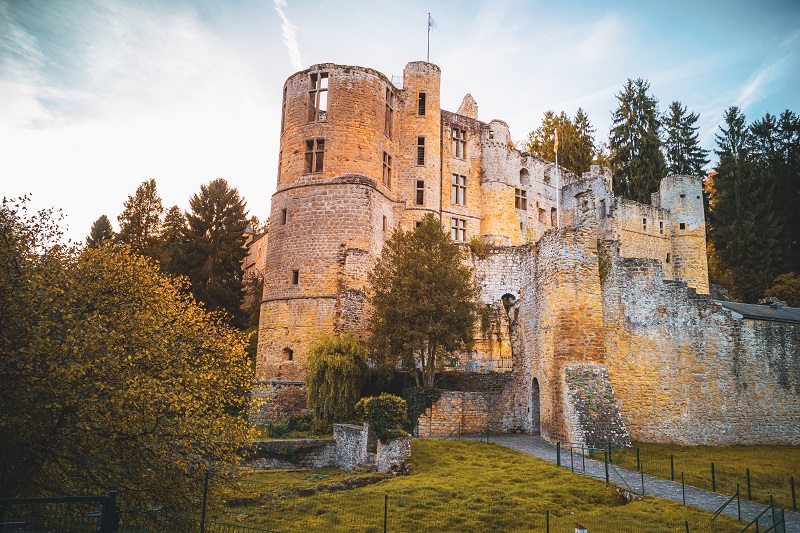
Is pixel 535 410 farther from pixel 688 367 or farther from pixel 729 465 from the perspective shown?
pixel 729 465

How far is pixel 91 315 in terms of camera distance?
12.4 metres

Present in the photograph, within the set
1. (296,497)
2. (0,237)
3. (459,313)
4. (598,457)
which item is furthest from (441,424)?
(0,237)

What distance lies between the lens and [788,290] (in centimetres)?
3766

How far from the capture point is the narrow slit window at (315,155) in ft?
Answer: 110

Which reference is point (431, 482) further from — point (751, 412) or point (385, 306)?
point (751, 412)

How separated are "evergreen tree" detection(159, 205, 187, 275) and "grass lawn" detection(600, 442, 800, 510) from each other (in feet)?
95.6

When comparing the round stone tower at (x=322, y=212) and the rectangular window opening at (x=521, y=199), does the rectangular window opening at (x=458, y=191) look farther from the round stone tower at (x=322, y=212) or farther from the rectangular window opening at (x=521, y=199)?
the round stone tower at (x=322, y=212)

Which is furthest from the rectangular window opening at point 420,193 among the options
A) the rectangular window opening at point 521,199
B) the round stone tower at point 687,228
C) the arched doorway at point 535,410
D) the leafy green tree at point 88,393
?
the leafy green tree at point 88,393

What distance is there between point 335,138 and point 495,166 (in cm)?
1358

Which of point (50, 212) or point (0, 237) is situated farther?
point (50, 212)

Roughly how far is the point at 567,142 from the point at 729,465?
41489mm

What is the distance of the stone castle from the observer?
22812 mm

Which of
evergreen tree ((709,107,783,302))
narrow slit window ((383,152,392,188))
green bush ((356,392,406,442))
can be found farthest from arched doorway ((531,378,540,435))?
evergreen tree ((709,107,783,302))

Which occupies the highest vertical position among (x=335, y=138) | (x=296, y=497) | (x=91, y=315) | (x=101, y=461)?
(x=335, y=138)
